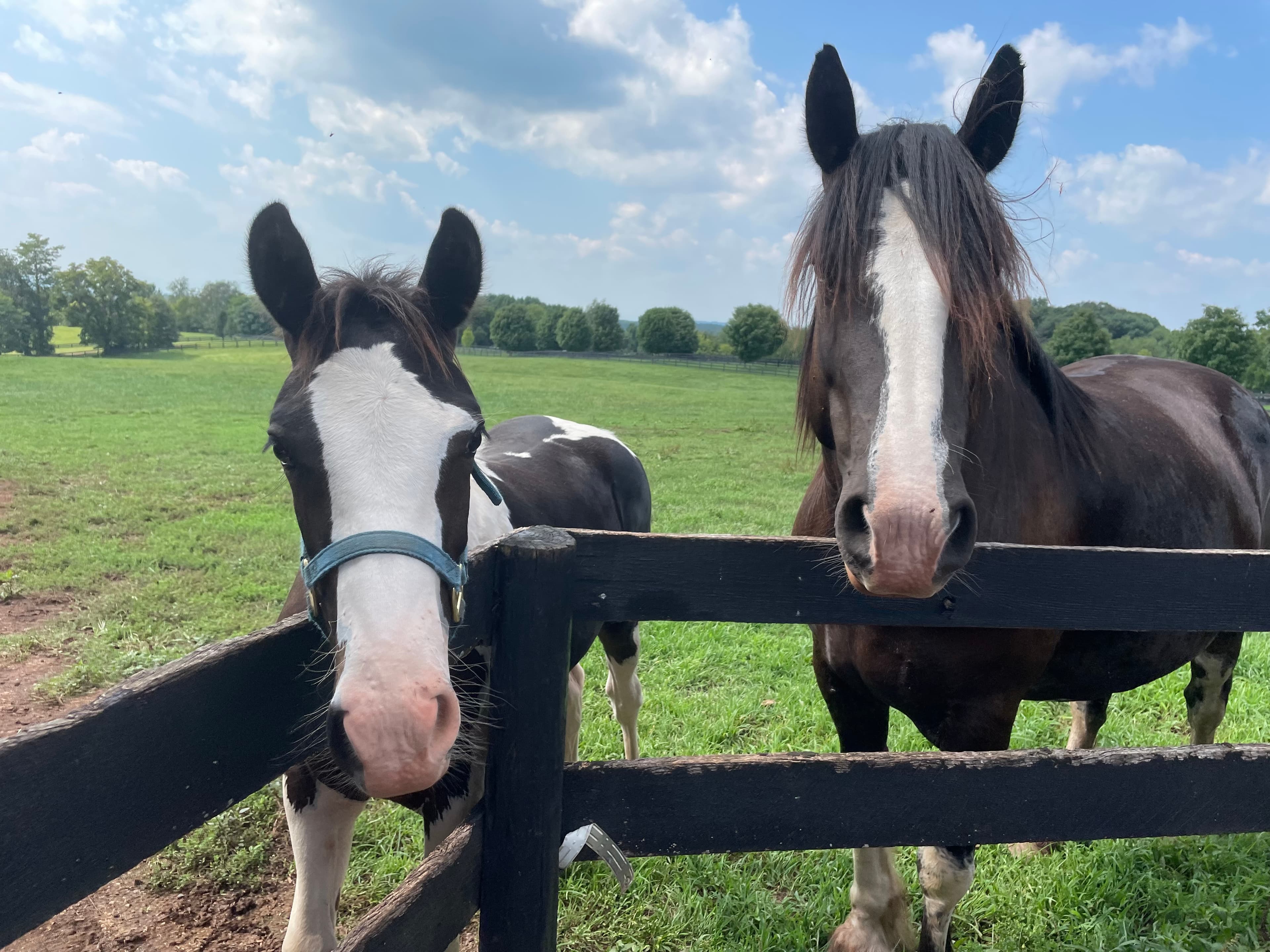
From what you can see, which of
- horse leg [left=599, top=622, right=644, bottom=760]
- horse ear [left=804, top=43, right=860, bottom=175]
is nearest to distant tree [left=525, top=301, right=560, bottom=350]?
horse leg [left=599, top=622, right=644, bottom=760]

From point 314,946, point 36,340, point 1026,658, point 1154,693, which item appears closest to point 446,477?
point 314,946

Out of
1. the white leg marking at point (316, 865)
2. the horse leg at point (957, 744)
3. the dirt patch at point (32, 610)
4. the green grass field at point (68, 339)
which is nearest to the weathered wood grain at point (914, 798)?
the horse leg at point (957, 744)

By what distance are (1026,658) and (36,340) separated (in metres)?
69.0

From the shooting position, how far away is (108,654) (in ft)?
15.5

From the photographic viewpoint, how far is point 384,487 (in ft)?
5.06

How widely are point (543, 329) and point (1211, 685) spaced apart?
72.1 m

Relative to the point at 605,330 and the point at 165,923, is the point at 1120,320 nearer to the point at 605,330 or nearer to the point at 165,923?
the point at 605,330

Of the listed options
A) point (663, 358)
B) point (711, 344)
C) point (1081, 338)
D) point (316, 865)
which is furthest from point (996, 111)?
point (711, 344)

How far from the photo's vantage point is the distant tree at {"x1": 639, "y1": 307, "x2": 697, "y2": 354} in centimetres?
7388

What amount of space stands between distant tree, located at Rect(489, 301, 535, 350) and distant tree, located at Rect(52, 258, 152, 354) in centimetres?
2726

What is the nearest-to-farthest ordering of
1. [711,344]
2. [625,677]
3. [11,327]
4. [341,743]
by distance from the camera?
[341,743] → [625,677] → [11,327] → [711,344]

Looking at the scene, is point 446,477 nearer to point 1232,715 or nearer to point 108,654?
point 108,654

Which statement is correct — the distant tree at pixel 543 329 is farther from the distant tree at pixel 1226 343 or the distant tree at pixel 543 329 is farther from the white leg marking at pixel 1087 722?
the white leg marking at pixel 1087 722

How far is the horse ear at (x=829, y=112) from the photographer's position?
6.95 feet
